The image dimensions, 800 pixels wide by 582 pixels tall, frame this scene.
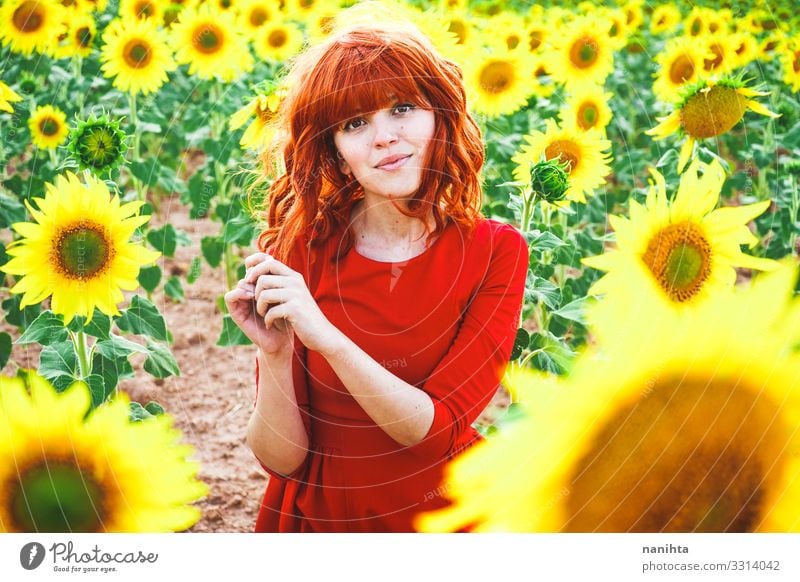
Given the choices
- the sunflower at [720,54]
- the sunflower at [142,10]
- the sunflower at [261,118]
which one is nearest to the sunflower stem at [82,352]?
the sunflower at [261,118]

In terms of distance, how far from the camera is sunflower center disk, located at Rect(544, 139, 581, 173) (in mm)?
773

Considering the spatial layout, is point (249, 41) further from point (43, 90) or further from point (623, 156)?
point (623, 156)

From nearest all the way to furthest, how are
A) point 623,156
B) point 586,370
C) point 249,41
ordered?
point 586,370
point 249,41
point 623,156

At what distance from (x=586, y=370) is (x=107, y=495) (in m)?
0.36

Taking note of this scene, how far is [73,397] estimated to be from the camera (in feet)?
1.86

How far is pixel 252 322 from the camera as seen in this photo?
0.52 meters

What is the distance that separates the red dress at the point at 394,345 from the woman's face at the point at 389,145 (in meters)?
0.06

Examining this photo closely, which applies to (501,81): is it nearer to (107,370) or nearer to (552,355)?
(552,355)

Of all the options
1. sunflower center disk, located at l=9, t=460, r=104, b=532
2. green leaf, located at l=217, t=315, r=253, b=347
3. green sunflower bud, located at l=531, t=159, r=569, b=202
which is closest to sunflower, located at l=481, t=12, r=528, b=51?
green sunflower bud, located at l=531, t=159, r=569, b=202

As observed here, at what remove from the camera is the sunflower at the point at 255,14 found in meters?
1.01

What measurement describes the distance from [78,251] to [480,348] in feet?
0.99

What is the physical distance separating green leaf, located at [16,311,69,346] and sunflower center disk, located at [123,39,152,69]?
457 mm

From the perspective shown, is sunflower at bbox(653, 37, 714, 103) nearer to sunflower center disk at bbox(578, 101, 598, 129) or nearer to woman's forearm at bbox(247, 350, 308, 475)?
sunflower center disk at bbox(578, 101, 598, 129)
